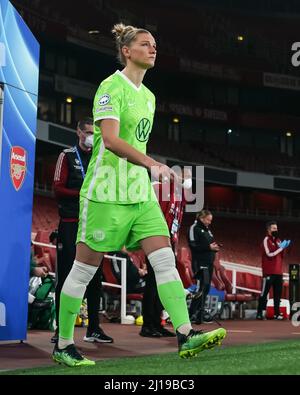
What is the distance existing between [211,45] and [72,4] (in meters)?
9.36

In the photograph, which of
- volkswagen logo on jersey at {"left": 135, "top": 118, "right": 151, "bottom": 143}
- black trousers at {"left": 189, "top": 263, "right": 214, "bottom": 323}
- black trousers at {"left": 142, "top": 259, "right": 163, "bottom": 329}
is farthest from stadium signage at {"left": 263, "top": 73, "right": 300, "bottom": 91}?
volkswagen logo on jersey at {"left": 135, "top": 118, "right": 151, "bottom": 143}

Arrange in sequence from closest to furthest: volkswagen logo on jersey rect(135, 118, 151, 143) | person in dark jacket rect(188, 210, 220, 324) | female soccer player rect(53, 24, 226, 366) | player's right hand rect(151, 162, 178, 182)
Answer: player's right hand rect(151, 162, 178, 182) → female soccer player rect(53, 24, 226, 366) → volkswagen logo on jersey rect(135, 118, 151, 143) → person in dark jacket rect(188, 210, 220, 324)

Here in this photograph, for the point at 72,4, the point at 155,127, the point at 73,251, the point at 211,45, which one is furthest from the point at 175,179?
the point at 211,45

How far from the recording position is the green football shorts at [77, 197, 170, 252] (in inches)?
158

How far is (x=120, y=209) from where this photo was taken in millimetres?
4039

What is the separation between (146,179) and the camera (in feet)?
13.7

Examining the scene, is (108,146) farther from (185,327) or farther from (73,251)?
(73,251)

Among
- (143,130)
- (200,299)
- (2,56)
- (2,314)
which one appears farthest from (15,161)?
(200,299)

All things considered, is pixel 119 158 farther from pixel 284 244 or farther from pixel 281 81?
pixel 281 81

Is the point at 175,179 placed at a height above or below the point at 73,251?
above

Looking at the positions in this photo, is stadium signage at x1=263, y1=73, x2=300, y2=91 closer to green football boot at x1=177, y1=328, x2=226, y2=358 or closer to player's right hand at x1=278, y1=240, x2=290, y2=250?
player's right hand at x1=278, y1=240, x2=290, y2=250

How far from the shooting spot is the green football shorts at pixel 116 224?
4.00m

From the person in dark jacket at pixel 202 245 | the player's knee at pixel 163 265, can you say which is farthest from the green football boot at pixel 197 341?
the person in dark jacket at pixel 202 245

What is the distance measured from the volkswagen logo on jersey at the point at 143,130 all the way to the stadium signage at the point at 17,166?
5.65ft
